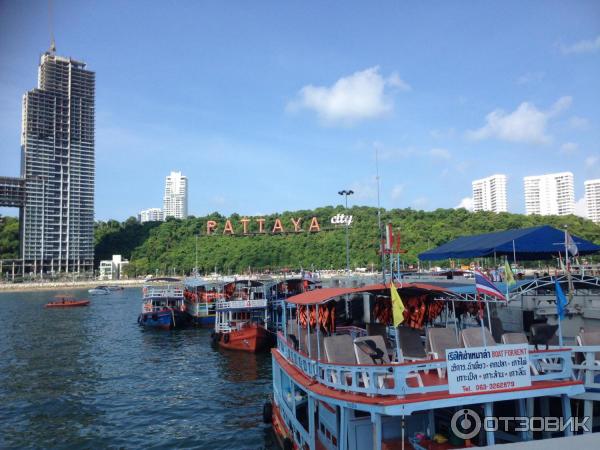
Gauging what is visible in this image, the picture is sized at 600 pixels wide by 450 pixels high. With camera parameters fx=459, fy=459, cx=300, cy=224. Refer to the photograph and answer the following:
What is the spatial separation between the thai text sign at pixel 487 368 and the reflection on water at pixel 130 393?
36.7 ft

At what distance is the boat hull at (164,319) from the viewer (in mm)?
48656

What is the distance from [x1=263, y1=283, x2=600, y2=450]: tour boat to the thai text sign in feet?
0.06

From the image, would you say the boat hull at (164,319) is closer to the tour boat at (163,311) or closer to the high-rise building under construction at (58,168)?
the tour boat at (163,311)

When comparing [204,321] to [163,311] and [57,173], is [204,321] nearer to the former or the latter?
[163,311]

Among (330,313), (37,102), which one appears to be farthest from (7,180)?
(330,313)

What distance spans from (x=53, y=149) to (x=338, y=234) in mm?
104992

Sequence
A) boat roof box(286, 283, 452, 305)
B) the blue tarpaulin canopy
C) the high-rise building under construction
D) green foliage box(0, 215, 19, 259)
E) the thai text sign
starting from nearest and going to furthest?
the thai text sign → boat roof box(286, 283, 452, 305) → the blue tarpaulin canopy → the high-rise building under construction → green foliage box(0, 215, 19, 259)

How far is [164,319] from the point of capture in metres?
48.7

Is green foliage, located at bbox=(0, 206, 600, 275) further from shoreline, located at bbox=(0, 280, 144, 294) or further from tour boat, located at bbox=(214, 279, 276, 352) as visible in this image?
tour boat, located at bbox=(214, 279, 276, 352)

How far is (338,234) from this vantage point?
146 m

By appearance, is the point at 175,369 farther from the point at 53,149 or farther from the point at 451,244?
the point at 53,149

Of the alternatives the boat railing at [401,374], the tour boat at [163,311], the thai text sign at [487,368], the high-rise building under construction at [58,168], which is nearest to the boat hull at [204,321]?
the tour boat at [163,311]

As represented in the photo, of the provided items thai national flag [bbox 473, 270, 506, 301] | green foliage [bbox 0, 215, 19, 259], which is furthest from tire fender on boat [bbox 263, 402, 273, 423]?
A: green foliage [bbox 0, 215, 19, 259]

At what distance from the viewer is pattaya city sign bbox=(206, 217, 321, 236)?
155038mm
